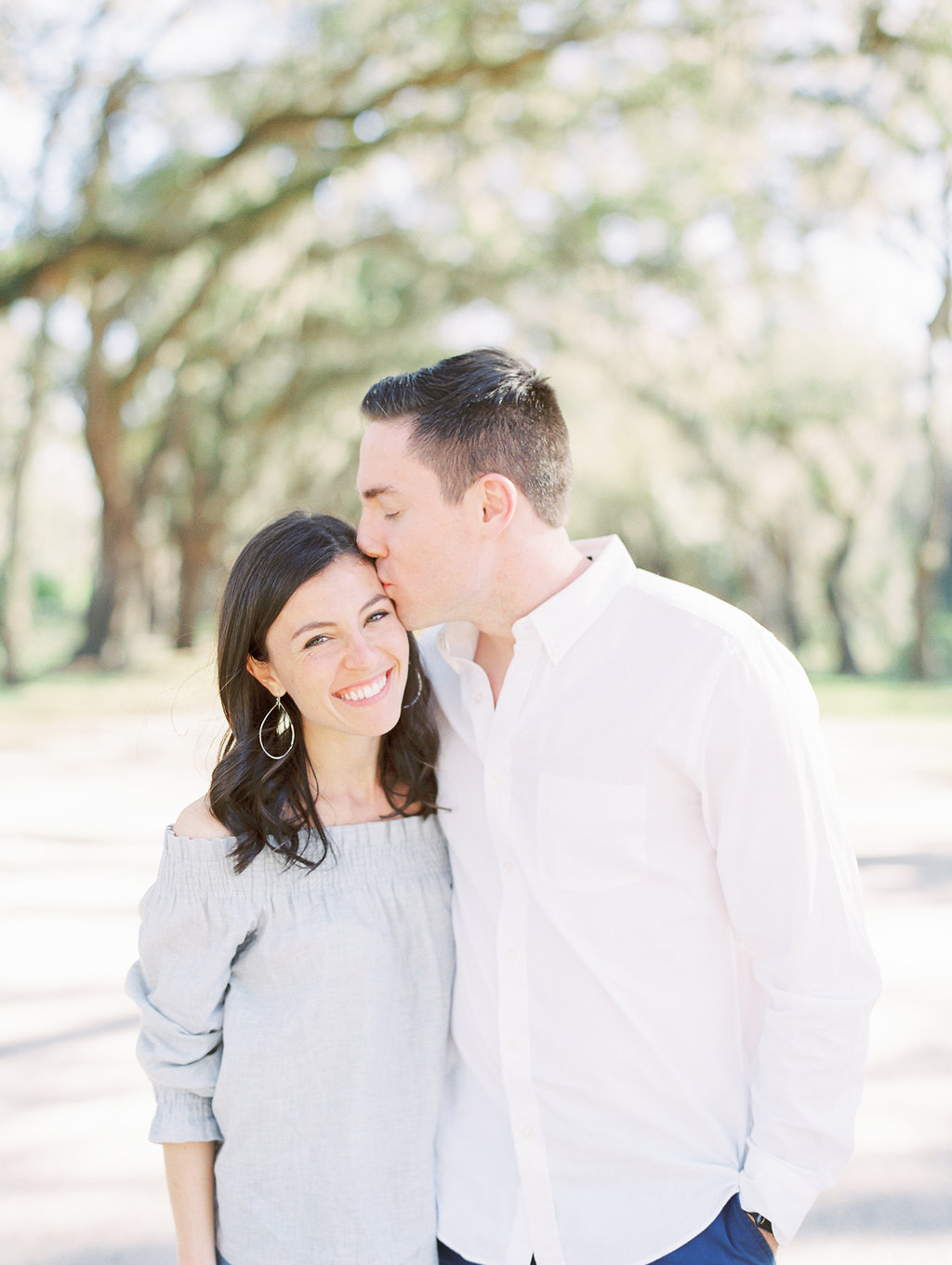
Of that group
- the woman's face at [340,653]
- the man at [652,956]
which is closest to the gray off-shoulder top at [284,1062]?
the man at [652,956]

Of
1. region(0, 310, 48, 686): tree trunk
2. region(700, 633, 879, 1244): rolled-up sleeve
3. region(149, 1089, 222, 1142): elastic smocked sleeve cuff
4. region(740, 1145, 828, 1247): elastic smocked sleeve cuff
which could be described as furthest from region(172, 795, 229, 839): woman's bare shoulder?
region(0, 310, 48, 686): tree trunk

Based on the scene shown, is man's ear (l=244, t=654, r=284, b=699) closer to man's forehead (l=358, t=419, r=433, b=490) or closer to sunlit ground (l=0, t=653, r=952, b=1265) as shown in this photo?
sunlit ground (l=0, t=653, r=952, b=1265)

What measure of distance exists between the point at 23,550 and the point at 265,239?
28.3 feet

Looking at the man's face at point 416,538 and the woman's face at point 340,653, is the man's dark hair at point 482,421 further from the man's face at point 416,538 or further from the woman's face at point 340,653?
the woman's face at point 340,653

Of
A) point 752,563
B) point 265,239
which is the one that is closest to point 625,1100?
point 265,239

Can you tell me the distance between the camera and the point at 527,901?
227cm

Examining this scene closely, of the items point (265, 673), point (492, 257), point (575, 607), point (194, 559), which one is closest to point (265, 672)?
point (265, 673)

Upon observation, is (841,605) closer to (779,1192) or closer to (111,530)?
(111,530)

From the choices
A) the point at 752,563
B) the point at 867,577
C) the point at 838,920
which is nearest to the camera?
the point at 838,920

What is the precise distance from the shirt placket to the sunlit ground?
0.82m

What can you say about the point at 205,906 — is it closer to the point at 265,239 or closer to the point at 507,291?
the point at 265,239

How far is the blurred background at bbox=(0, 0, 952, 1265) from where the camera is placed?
4848 mm

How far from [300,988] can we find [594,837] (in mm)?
700

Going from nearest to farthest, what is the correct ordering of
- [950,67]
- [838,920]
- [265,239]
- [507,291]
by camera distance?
1. [838,920]
2. [950,67]
3. [265,239]
4. [507,291]
